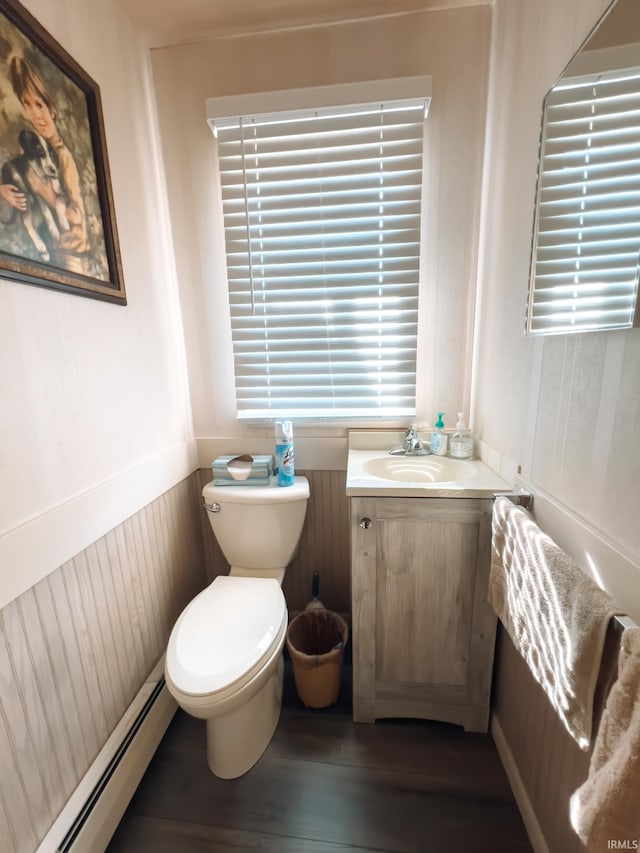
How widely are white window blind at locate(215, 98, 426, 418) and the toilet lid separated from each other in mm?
676

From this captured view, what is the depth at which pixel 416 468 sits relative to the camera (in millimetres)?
1347

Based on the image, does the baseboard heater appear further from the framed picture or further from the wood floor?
the framed picture

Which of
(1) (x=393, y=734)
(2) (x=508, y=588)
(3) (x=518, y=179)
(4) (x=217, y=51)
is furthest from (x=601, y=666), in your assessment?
(4) (x=217, y=51)

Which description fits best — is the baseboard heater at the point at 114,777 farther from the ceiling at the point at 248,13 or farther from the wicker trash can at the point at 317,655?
the ceiling at the point at 248,13

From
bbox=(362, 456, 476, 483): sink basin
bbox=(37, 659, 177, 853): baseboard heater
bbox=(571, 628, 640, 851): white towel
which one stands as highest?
bbox=(362, 456, 476, 483): sink basin

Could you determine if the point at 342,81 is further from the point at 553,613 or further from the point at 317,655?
the point at 317,655

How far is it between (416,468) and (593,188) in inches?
36.1

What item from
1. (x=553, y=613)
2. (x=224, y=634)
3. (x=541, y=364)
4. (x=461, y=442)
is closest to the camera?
(x=553, y=613)

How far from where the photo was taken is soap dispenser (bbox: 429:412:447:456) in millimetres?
1365

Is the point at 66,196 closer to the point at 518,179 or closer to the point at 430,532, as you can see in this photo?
the point at 518,179

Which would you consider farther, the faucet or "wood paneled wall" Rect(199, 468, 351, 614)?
"wood paneled wall" Rect(199, 468, 351, 614)

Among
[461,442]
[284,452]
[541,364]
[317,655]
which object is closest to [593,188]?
[541,364]

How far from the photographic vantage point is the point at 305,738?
123 cm

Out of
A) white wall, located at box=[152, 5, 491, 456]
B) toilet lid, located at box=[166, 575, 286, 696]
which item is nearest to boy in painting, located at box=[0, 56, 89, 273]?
white wall, located at box=[152, 5, 491, 456]
